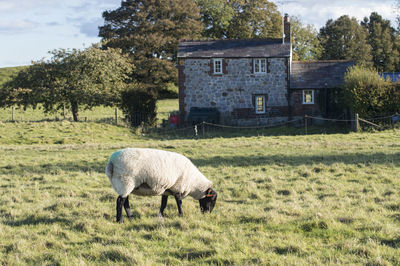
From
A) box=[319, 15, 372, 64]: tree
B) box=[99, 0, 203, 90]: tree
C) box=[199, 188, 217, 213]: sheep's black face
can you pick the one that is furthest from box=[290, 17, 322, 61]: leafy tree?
box=[199, 188, 217, 213]: sheep's black face

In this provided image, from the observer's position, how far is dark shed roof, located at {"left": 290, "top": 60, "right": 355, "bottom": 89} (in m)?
34.0

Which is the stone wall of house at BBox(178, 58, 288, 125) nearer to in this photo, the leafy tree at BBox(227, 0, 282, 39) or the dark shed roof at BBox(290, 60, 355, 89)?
the dark shed roof at BBox(290, 60, 355, 89)

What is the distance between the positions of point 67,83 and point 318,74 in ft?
68.8

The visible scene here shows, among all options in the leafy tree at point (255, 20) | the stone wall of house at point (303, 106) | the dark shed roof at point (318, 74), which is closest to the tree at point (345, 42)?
the leafy tree at point (255, 20)

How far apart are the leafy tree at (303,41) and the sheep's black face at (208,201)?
50778mm

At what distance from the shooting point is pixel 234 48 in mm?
35188

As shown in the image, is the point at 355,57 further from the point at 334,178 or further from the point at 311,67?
the point at 334,178

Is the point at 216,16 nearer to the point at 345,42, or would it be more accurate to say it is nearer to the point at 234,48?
the point at 234,48

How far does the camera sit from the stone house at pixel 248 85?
34.3 meters

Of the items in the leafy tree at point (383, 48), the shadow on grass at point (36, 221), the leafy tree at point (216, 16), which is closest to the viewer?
the shadow on grass at point (36, 221)

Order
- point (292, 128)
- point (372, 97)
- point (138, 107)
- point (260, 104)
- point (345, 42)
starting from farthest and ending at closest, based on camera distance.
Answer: point (345, 42), point (260, 104), point (138, 107), point (292, 128), point (372, 97)

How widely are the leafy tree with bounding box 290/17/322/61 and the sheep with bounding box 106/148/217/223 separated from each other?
51.0m

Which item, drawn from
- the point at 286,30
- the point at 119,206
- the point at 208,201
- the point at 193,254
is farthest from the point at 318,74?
the point at 193,254

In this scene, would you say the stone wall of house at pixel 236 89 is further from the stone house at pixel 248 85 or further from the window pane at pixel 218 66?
the window pane at pixel 218 66
